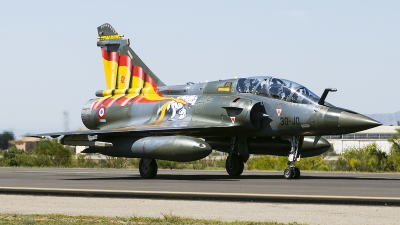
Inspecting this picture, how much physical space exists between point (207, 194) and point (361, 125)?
7261mm

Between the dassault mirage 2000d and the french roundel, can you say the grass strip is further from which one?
the french roundel

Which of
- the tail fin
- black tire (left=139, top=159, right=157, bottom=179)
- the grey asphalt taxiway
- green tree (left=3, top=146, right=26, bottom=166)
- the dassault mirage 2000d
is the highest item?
the tail fin

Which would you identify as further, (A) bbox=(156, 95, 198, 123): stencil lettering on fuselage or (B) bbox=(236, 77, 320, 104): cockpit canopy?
(A) bbox=(156, 95, 198, 123): stencil lettering on fuselage

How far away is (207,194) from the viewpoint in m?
13.9

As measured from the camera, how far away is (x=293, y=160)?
68.8 ft

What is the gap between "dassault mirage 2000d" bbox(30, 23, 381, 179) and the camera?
20.4 m

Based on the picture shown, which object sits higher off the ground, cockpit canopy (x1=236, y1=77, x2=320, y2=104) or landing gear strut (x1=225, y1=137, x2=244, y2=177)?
cockpit canopy (x1=236, y1=77, x2=320, y2=104)

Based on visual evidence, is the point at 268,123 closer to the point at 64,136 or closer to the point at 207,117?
the point at 207,117

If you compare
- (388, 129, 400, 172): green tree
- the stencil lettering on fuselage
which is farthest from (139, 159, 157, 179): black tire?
(388, 129, 400, 172): green tree

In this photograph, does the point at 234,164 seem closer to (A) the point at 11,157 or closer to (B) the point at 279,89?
(B) the point at 279,89

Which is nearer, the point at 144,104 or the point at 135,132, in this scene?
the point at 135,132

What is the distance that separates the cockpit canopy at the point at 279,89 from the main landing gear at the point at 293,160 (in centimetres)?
133

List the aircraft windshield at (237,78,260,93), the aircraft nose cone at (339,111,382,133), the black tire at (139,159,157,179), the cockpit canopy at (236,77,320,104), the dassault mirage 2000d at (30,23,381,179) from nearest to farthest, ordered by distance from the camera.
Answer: the aircraft nose cone at (339,111,382,133), the dassault mirage 2000d at (30,23,381,179), the cockpit canopy at (236,77,320,104), the aircraft windshield at (237,78,260,93), the black tire at (139,159,157,179)

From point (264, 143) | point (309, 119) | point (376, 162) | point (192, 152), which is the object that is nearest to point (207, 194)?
point (192, 152)
